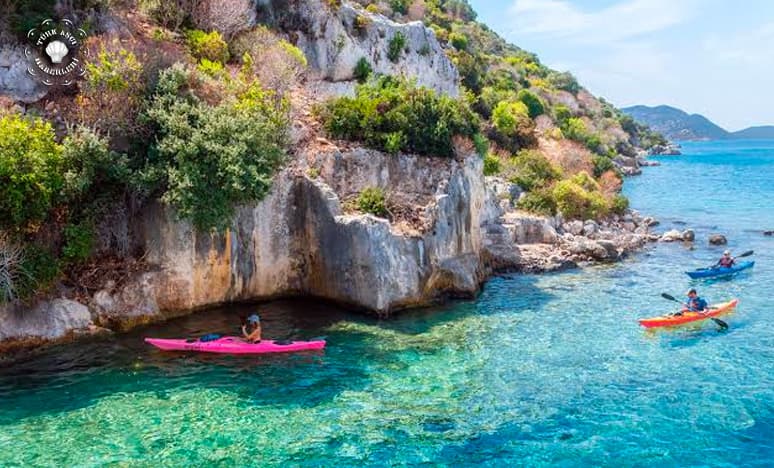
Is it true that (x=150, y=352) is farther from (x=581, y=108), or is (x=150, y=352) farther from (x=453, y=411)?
(x=581, y=108)

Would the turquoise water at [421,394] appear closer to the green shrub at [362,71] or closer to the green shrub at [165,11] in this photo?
the green shrub at [165,11]

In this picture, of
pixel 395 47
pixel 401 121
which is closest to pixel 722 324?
pixel 401 121

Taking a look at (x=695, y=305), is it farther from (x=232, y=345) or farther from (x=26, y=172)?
(x=26, y=172)

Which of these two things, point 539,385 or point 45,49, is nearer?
point 539,385

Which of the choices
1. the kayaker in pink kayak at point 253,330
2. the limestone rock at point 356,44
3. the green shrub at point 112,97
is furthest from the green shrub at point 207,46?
the kayaker in pink kayak at point 253,330

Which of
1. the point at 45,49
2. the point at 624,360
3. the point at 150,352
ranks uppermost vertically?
the point at 45,49

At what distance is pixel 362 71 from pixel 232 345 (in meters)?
28.9

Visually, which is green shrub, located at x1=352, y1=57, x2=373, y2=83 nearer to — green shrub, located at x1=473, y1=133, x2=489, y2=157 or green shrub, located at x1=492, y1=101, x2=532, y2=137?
green shrub, located at x1=473, y1=133, x2=489, y2=157

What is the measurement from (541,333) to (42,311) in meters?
17.8

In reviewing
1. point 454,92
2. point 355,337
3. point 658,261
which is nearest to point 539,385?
point 355,337

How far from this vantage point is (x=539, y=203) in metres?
41.7

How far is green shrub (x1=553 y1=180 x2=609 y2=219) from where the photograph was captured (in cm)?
4312

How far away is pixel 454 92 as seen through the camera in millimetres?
55500

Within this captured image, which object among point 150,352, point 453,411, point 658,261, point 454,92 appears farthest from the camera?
point 454,92
